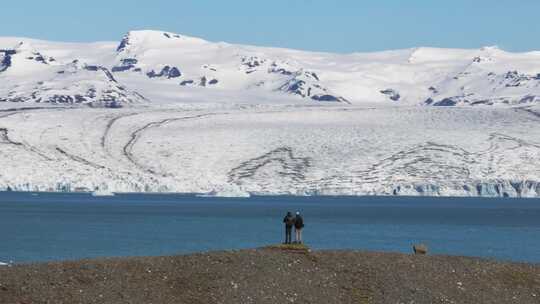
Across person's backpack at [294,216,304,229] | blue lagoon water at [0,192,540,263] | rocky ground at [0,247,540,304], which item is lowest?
blue lagoon water at [0,192,540,263]

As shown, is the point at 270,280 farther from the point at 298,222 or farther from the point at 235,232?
the point at 235,232

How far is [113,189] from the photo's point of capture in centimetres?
11356

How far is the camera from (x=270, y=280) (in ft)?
78.9

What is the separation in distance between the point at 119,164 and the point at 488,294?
92.4 metres

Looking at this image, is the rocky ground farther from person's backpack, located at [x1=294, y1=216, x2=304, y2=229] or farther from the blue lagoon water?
the blue lagoon water

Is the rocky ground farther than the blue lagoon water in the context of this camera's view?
No

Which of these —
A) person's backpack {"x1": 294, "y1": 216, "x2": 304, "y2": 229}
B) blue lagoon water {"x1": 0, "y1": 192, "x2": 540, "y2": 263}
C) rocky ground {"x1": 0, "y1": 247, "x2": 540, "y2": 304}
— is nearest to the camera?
rocky ground {"x1": 0, "y1": 247, "x2": 540, "y2": 304}

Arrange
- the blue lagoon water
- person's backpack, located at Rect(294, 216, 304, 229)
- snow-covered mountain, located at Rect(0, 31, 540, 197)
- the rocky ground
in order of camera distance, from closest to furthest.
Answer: the rocky ground < person's backpack, located at Rect(294, 216, 304, 229) < the blue lagoon water < snow-covered mountain, located at Rect(0, 31, 540, 197)

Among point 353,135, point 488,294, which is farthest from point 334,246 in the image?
point 353,135

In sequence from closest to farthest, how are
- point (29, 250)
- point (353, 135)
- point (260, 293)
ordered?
1. point (260, 293)
2. point (29, 250)
3. point (353, 135)

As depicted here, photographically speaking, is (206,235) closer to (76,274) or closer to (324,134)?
(76,274)

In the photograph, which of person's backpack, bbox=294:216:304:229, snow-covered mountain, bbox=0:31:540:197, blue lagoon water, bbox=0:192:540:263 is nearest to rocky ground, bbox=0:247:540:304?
person's backpack, bbox=294:216:304:229

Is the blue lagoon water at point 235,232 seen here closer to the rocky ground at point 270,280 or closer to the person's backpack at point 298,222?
the person's backpack at point 298,222

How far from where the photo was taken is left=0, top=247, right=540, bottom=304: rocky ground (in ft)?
74.3
